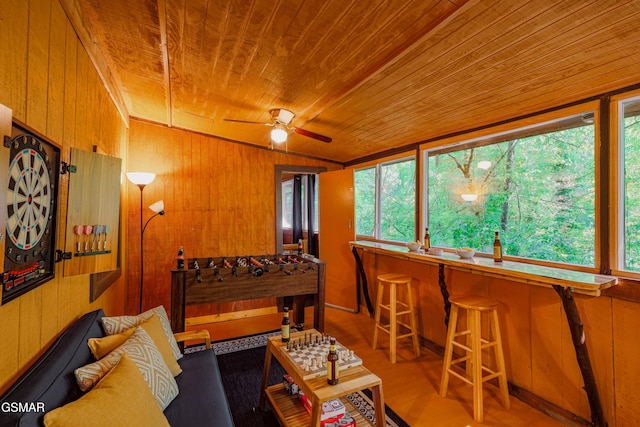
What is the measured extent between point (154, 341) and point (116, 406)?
2.27 feet

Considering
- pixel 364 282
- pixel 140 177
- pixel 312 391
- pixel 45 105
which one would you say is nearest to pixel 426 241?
pixel 364 282

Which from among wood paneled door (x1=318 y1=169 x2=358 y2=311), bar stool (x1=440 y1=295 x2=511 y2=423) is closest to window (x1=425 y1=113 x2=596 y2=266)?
bar stool (x1=440 y1=295 x2=511 y2=423)

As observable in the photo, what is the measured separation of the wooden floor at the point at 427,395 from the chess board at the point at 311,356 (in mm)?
701

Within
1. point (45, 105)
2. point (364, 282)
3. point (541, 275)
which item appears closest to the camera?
point (45, 105)

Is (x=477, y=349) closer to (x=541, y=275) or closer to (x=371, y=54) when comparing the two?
(x=541, y=275)

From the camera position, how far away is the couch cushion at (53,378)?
0.89 meters

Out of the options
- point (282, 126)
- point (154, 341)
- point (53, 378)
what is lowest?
point (154, 341)

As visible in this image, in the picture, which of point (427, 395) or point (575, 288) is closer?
point (575, 288)

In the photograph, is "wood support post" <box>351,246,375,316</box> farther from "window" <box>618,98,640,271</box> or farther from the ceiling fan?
"window" <box>618,98,640,271</box>

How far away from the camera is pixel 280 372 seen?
102 inches

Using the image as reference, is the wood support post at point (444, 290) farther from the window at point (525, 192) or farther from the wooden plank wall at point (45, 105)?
the wooden plank wall at point (45, 105)

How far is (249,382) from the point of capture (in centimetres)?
244

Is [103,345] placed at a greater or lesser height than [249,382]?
greater

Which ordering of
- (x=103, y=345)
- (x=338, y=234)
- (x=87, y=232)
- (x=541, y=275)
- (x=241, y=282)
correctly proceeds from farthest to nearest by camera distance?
1. (x=338, y=234)
2. (x=241, y=282)
3. (x=541, y=275)
4. (x=87, y=232)
5. (x=103, y=345)
